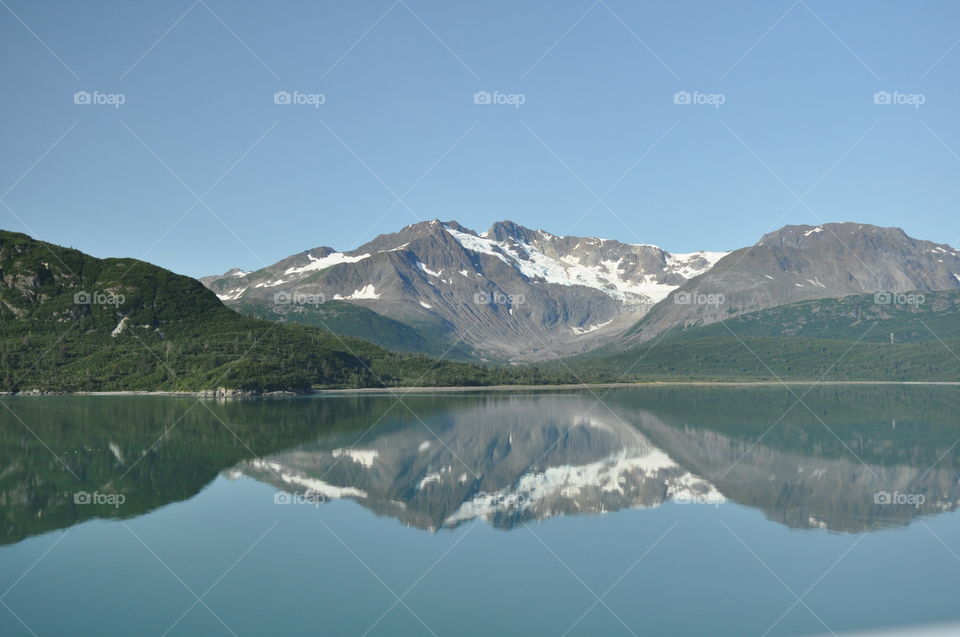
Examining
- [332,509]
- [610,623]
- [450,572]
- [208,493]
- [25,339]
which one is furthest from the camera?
[25,339]

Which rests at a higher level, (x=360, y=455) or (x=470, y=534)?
(x=360, y=455)

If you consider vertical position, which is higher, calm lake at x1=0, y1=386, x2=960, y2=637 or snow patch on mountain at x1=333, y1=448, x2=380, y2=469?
snow patch on mountain at x1=333, y1=448, x2=380, y2=469

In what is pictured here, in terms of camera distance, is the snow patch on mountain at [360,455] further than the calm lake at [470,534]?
Yes

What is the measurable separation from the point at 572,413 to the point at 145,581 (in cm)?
9846

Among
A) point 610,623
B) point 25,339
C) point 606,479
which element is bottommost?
point 610,623

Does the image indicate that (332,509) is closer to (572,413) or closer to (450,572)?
(450,572)

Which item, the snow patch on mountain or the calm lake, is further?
the snow patch on mountain

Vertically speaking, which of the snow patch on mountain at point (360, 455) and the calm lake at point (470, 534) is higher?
the snow patch on mountain at point (360, 455)

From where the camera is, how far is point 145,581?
34250 mm

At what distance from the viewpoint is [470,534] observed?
4297 cm

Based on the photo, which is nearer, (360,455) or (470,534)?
(470,534)

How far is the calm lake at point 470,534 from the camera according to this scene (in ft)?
99.2

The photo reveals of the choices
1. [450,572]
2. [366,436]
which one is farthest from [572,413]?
[450,572]

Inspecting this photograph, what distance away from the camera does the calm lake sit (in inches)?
1190
